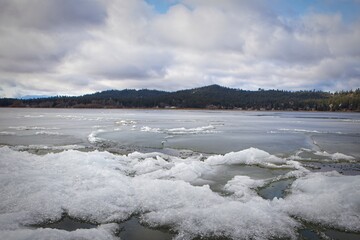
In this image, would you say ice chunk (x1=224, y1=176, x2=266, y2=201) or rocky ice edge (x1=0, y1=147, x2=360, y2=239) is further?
ice chunk (x1=224, y1=176, x2=266, y2=201)

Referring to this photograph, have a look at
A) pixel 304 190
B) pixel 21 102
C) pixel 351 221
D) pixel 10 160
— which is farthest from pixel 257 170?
pixel 21 102

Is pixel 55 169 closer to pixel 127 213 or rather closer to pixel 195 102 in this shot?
pixel 127 213

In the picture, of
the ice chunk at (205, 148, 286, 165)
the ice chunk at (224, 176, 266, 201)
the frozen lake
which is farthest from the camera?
the ice chunk at (205, 148, 286, 165)

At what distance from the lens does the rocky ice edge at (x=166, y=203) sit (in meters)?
5.35

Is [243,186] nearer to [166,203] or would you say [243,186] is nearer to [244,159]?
[166,203]

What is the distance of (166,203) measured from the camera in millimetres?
6605

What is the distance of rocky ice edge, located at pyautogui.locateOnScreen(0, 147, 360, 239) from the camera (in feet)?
17.5

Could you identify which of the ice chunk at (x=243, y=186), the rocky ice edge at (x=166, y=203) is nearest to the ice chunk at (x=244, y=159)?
the rocky ice edge at (x=166, y=203)

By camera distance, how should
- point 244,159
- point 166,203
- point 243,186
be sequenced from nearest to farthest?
point 166,203 < point 243,186 < point 244,159

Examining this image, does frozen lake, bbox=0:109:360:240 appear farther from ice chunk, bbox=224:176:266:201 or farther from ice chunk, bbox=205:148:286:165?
ice chunk, bbox=205:148:286:165

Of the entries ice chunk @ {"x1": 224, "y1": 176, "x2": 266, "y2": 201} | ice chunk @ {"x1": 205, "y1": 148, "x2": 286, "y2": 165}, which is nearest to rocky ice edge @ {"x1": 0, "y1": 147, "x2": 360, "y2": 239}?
ice chunk @ {"x1": 224, "y1": 176, "x2": 266, "y2": 201}

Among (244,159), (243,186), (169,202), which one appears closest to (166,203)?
(169,202)

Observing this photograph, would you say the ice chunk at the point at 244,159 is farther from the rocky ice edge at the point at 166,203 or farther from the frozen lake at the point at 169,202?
the rocky ice edge at the point at 166,203

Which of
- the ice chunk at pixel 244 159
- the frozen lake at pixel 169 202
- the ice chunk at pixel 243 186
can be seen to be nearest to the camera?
the frozen lake at pixel 169 202
